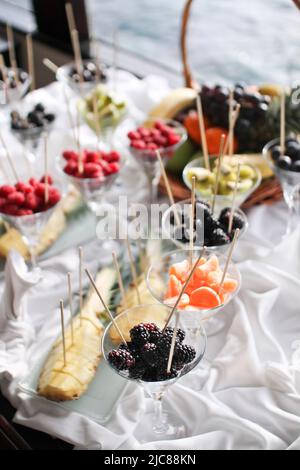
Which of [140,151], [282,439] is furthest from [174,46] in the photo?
[282,439]

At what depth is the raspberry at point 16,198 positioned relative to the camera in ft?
4.45

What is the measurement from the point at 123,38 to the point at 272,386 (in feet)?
7.83

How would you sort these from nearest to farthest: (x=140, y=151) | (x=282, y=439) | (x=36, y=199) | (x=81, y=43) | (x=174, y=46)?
1. (x=282, y=439)
2. (x=36, y=199)
3. (x=140, y=151)
4. (x=81, y=43)
5. (x=174, y=46)

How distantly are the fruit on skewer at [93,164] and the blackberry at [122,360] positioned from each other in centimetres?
62

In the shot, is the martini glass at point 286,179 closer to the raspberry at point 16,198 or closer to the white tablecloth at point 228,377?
the white tablecloth at point 228,377

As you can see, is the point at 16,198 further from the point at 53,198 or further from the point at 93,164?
the point at 93,164

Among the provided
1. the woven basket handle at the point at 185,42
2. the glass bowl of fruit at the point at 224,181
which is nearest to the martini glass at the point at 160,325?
the glass bowl of fruit at the point at 224,181

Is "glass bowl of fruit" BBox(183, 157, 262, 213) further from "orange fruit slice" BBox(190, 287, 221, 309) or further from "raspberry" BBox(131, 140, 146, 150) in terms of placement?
"orange fruit slice" BBox(190, 287, 221, 309)

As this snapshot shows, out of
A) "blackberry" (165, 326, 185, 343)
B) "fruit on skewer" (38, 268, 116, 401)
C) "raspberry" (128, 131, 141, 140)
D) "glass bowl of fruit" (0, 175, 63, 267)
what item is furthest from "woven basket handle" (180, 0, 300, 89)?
"blackberry" (165, 326, 185, 343)

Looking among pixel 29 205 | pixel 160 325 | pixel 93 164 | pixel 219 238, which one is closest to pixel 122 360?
pixel 160 325

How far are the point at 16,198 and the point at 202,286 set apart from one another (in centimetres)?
53

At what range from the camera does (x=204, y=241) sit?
4.09 feet

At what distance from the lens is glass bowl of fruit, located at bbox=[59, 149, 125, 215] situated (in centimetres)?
147
